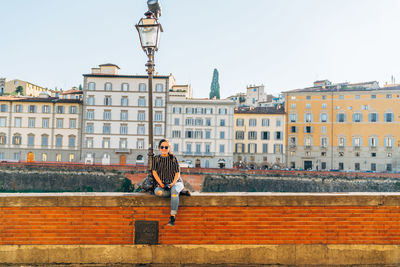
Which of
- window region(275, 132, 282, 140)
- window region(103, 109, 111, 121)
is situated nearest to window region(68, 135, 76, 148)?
window region(103, 109, 111, 121)

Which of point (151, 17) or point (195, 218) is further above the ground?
point (151, 17)

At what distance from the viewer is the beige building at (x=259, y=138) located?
56.4m

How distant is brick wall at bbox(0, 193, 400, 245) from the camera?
16.8 ft

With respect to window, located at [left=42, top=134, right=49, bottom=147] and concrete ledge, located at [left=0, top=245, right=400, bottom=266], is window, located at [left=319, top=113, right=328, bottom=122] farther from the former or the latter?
concrete ledge, located at [left=0, top=245, right=400, bottom=266]

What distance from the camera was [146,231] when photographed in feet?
17.1

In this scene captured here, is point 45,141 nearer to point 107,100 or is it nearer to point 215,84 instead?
point 107,100

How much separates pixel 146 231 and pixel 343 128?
190 feet

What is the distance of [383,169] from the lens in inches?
2131

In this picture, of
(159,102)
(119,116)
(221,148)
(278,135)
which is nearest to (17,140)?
(119,116)

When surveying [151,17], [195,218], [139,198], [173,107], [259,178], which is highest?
[173,107]

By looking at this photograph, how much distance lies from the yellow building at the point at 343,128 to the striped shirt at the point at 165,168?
180ft

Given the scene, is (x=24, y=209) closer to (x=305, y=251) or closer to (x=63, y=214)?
(x=63, y=214)

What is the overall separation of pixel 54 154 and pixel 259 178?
112 feet

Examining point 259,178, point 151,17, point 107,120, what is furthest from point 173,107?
point 151,17
